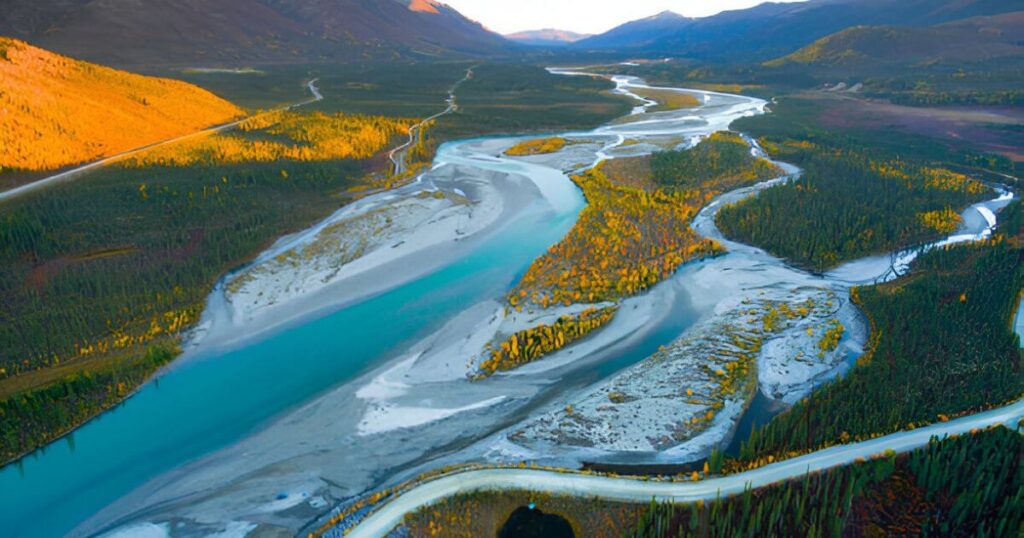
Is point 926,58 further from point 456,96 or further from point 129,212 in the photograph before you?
point 129,212

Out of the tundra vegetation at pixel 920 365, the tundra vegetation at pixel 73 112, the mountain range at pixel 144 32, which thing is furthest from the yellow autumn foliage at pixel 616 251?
the mountain range at pixel 144 32

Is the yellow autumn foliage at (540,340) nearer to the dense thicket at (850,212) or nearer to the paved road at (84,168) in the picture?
the dense thicket at (850,212)

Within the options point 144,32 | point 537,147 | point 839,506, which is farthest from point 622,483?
point 144,32

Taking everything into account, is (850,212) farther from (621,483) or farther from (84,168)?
(84,168)

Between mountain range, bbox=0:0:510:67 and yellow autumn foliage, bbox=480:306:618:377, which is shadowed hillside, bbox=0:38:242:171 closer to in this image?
yellow autumn foliage, bbox=480:306:618:377

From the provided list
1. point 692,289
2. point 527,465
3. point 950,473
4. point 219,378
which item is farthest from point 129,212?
point 950,473
